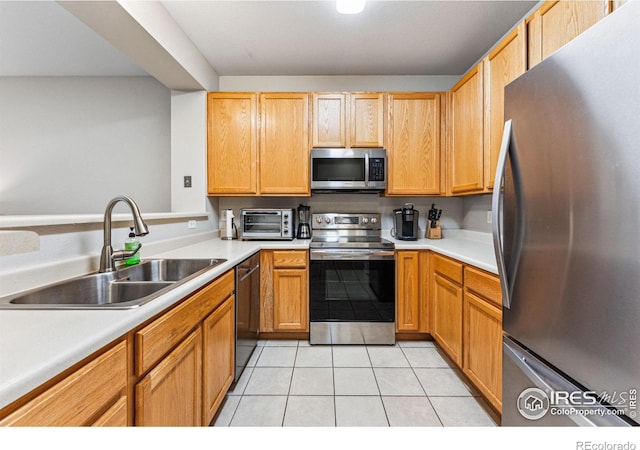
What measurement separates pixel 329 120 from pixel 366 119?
346mm

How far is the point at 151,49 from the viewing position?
205cm

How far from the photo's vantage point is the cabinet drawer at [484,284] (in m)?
1.52

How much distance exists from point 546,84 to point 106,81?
13.0ft

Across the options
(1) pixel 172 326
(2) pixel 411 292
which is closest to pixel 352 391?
(2) pixel 411 292

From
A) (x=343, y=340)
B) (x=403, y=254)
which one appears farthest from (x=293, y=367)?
(x=403, y=254)

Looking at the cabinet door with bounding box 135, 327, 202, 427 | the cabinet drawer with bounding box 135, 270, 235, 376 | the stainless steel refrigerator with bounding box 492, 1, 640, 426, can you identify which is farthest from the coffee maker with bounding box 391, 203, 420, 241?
the cabinet door with bounding box 135, 327, 202, 427

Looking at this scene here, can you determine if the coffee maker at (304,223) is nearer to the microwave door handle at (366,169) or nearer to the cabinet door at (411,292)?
the microwave door handle at (366,169)

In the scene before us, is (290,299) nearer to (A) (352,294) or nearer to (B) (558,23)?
(A) (352,294)

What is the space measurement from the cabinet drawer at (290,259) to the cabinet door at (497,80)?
1.49m

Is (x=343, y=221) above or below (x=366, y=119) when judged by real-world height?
below

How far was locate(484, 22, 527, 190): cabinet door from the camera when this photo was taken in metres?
1.69

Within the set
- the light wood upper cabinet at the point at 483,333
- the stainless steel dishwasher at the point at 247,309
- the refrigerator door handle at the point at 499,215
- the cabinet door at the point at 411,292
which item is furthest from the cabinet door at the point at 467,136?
the stainless steel dishwasher at the point at 247,309

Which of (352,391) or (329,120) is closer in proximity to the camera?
(352,391)

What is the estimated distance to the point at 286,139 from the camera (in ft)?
9.32
